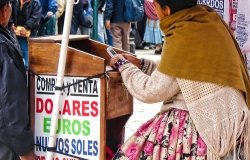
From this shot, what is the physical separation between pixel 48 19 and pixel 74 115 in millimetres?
5134

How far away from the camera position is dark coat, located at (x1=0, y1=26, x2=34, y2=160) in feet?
9.09

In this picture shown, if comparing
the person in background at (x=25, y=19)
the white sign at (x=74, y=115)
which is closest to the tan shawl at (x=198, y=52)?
the white sign at (x=74, y=115)

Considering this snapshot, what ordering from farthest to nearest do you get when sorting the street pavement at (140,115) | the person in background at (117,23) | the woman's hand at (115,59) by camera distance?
the person in background at (117,23)
the street pavement at (140,115)
the woman's hand at (115,59)

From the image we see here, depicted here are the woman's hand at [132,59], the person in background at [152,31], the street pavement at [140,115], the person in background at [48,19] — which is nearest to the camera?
the woman's hand at [132,59]

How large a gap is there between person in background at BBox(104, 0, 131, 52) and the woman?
7.46 m

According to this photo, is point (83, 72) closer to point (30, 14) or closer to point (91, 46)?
point (91, 46)

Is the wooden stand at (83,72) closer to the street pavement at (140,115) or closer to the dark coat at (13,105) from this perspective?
the dark coat at (13,105)

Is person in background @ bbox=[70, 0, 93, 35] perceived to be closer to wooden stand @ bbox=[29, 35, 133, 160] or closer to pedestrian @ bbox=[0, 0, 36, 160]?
wooden stand @ bbox=[29, 35, 133, 160]

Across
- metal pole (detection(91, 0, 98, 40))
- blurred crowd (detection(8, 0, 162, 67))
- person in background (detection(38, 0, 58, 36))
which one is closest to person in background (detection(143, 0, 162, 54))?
blurred crowd (detection(8, 0, 162, 67))

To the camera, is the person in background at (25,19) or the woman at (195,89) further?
the person in background at (25,19)

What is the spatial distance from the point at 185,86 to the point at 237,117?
0.32 meters

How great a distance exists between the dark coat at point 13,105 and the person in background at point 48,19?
510 cm

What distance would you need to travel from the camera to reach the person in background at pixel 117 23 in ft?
33.4

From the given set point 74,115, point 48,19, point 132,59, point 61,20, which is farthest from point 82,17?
point 74,115
